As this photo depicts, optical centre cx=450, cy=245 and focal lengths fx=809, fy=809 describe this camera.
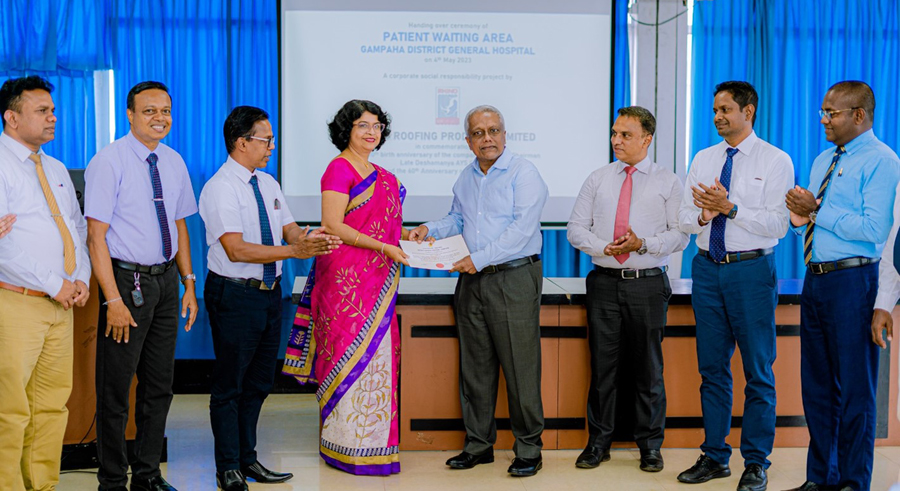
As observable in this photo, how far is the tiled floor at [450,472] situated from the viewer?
11.7 feet

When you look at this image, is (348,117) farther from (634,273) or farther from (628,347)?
(628,347)

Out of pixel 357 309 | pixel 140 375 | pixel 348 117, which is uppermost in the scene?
pixel 348 117

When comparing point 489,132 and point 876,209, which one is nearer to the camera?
point 876,209

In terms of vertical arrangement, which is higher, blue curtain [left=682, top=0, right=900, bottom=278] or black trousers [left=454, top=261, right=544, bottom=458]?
blue curtain [left=682, top=0, right=900, bottom=278]

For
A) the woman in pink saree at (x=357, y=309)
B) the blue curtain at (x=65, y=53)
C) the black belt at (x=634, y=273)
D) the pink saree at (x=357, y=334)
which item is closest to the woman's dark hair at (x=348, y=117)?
the woman in pink saree at (x=357, y=309)

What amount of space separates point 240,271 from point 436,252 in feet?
2.78

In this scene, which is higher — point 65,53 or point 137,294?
point 65,53

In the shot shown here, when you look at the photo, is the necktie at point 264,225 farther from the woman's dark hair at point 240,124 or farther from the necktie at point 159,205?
the necktie at point 159,205

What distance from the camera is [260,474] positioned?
358 centimetres

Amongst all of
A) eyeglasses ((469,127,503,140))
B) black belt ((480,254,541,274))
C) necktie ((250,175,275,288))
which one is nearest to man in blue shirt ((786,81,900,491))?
black belt ((480,254,541,274))

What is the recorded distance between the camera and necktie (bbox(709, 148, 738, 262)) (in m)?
3.47

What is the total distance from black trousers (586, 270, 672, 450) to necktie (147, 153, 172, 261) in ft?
6.33

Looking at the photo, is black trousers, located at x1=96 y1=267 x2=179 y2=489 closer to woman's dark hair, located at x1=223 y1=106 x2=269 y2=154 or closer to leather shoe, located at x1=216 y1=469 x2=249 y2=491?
leather shoe, located at x1=216 y1=469 x2=249 y2=491

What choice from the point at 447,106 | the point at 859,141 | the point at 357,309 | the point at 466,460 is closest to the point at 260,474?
the point at 357,309
